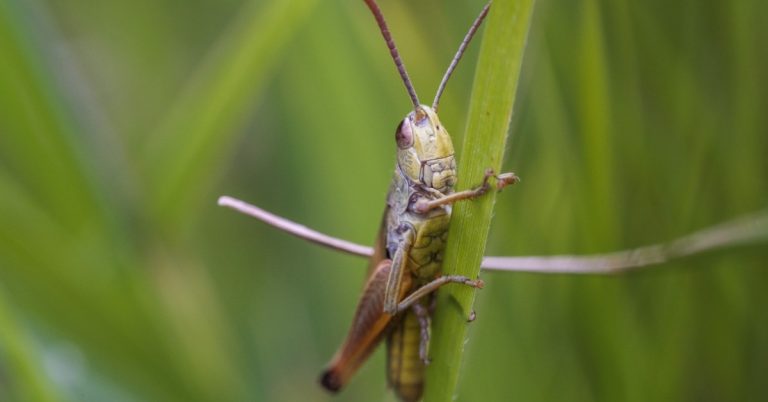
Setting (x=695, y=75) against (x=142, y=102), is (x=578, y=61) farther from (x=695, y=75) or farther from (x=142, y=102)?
(x=142, y=102)

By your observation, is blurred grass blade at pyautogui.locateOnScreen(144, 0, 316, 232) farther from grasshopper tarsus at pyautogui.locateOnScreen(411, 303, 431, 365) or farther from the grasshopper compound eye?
grasshopper tarsus at pyautogui.locateOnScreen(411, 303, 431, 365)

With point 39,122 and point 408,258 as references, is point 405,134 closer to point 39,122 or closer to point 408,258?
point 408,258

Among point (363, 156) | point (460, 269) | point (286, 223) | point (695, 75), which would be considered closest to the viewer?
point (460, 269)

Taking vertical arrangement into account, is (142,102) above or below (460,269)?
above

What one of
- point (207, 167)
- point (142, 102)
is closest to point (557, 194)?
point (207, 167)

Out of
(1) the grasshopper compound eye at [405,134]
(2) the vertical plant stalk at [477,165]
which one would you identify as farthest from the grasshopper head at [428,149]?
(2) the vertical plant stalk at [477,165]

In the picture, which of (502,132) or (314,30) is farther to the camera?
(314,30)
